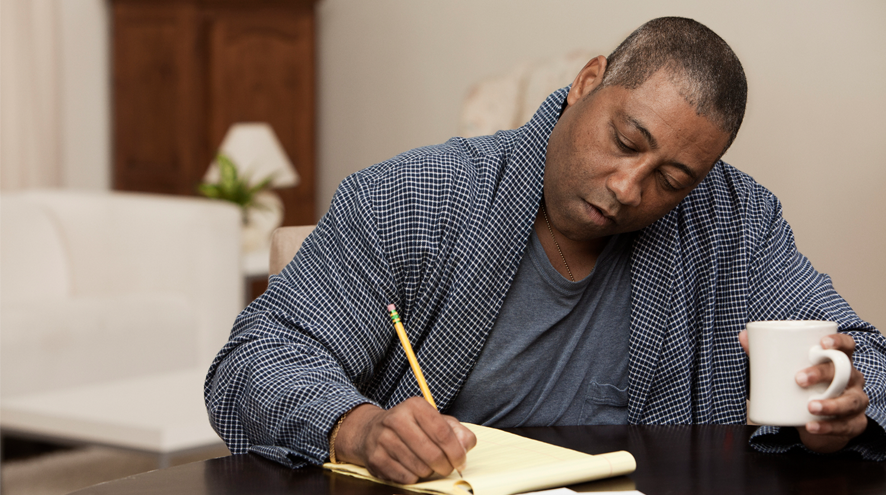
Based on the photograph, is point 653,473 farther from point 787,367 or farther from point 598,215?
point 598,215

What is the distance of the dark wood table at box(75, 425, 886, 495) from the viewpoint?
2.56 feet

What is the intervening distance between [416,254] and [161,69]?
414cm

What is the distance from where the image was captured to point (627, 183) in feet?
3.49

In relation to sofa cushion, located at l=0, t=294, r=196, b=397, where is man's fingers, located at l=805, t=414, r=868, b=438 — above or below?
above

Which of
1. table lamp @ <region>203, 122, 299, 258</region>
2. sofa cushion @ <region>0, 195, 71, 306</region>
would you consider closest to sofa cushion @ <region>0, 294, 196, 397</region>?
sofa cushion @ <region>0, 195, 71, 306</region>

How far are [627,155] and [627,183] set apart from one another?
0.03 meters

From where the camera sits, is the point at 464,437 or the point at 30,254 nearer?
the point at 464,437

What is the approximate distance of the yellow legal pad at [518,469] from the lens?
0.74 metres

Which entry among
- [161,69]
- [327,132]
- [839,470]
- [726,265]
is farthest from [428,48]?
[839,470]

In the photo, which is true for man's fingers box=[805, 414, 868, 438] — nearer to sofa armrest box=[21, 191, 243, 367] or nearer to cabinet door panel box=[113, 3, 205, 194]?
sofa armrest box=[21, 191, 243, 367]

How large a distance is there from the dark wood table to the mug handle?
0.09 metres

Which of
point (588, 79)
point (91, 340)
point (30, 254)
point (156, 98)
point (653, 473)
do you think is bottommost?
point (91, 340)

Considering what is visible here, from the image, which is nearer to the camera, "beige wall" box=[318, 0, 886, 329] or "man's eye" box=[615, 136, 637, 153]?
"man's eye" box=[615, 136, 637, 153]

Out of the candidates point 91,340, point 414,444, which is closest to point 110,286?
point 91,340
